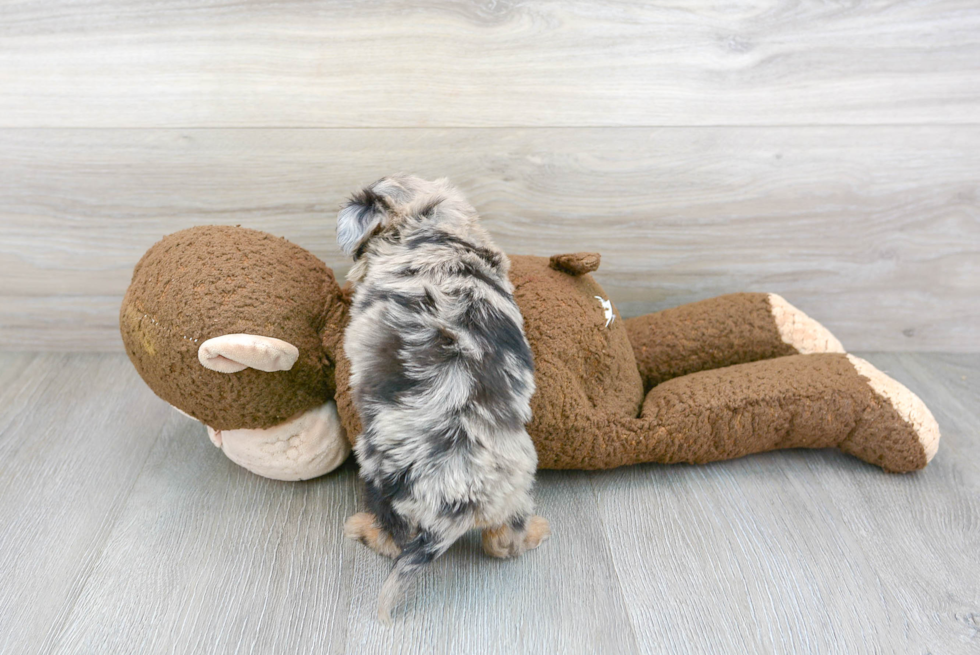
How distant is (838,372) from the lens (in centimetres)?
107

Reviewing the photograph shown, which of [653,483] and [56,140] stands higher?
[56,140]

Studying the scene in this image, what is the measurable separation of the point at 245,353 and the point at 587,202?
70 centimetres

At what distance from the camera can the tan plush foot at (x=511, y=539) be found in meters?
0.87

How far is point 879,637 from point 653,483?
1.16 ft

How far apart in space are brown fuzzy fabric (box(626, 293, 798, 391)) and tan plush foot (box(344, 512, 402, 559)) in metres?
0.56

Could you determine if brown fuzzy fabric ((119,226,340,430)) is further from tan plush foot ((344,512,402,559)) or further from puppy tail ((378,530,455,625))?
puppy tail ((378,530,455,625))

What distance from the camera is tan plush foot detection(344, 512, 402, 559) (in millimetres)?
876

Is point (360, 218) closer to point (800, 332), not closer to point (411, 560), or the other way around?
point (411, 560)

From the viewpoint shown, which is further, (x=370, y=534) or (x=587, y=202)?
(x=587, y=202)

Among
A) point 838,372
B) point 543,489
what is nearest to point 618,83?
point 838,372

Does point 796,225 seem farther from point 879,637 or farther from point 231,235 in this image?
point 231,235

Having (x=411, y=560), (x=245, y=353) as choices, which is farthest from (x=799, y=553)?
(x=245, y=353)

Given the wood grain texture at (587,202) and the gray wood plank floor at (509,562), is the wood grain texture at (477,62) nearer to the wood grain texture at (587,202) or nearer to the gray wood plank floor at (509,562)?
the wood grain texture at (587,202)

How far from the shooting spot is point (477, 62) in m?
1.14
